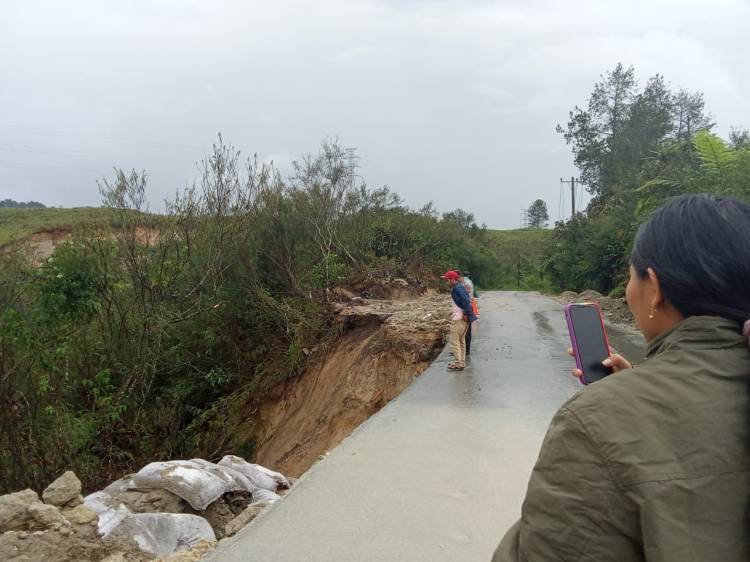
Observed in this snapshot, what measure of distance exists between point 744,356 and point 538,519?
54 cm

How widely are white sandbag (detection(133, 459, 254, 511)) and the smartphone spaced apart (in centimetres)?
428

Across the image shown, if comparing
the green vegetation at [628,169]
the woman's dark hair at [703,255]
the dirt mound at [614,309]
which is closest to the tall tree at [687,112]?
the green vegetation at [628,169]

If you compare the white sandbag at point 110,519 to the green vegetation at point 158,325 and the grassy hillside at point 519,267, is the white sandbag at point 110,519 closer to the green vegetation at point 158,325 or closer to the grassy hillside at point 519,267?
the green vegetation at point 158,325

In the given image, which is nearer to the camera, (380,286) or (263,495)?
(263,495)

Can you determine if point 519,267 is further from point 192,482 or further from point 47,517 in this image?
point 47,517

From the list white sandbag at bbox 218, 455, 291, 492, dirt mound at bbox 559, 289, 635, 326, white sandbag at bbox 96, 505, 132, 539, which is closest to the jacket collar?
white sandbag at bbox 96, 505, 132, 539

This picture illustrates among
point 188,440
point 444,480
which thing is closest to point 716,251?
point 444,480

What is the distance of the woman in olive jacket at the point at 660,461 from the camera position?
3.62 feet

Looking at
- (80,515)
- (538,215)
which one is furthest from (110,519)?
(538,215)

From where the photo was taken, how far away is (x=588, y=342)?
7.23 ft

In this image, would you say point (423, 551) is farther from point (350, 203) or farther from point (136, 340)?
point (350, 203)

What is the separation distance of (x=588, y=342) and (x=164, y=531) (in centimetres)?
389

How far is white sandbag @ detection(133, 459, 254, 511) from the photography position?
17.7 ft

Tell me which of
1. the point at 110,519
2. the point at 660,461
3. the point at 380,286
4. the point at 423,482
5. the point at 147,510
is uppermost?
the point at 660,461
